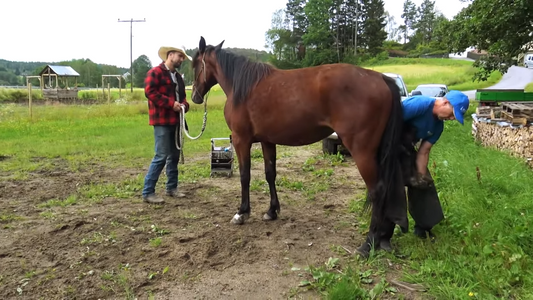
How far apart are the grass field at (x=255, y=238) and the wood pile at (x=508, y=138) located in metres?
0.28

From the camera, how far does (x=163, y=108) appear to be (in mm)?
5285

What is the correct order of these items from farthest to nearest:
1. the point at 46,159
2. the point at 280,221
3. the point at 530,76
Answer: the point at 530,76 < the point at 46,159 < the point at 280,221

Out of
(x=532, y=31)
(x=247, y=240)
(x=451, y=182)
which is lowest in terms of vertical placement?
(x=247, y=240)

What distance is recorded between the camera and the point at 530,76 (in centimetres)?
3744

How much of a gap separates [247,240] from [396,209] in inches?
60.4

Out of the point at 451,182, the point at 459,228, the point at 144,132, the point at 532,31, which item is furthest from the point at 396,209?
the point at 532,31

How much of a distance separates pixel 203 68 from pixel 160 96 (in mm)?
735

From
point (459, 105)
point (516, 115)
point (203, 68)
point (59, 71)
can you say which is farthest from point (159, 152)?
point (59, 71)

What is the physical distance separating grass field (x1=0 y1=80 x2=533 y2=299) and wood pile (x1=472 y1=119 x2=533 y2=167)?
0.28 meters

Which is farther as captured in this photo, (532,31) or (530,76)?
(530,76)

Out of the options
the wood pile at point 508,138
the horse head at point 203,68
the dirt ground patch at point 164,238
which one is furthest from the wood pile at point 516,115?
the horse head at point 203,68

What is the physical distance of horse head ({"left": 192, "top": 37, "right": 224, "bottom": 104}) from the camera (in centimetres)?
491

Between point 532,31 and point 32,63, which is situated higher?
point 32,63

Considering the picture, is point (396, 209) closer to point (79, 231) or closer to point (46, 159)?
point (79, 231)
